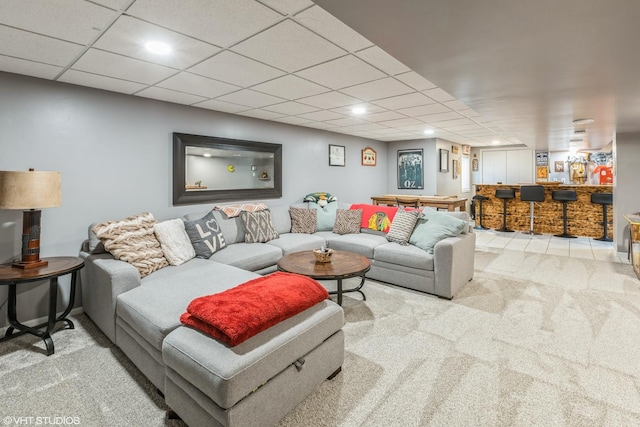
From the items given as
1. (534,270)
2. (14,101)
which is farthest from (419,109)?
(14,101)

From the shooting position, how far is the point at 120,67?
2.62 metres

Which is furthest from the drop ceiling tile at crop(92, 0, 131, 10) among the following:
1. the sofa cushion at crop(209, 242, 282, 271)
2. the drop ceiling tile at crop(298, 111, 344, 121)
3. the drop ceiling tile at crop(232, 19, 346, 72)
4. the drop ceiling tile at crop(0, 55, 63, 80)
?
the drop ceiling tile at crop(298, 111, 344, 121)

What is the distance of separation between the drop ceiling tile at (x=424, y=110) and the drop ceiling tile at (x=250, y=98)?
5.80 ft

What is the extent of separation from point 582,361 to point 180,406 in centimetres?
266

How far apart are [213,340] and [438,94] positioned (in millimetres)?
3354

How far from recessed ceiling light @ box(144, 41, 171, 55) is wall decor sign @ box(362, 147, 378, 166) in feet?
17.6

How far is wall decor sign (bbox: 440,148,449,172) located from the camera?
7677 mm

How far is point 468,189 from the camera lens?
996cm

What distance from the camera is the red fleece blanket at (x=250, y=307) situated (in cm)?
162

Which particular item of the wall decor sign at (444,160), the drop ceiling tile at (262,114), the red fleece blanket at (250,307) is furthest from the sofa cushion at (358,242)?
the wall decor sign at (444,160)

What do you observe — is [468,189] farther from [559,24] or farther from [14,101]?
[14,101]

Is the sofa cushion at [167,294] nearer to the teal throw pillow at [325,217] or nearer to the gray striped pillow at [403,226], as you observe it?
the gray striped pillow at [403,226]

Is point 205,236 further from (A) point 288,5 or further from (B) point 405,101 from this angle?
(B) point 405,101

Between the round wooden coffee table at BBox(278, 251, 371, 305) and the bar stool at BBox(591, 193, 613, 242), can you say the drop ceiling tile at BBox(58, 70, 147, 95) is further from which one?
the bar stool at BBox(591, 193, 613, 242)
